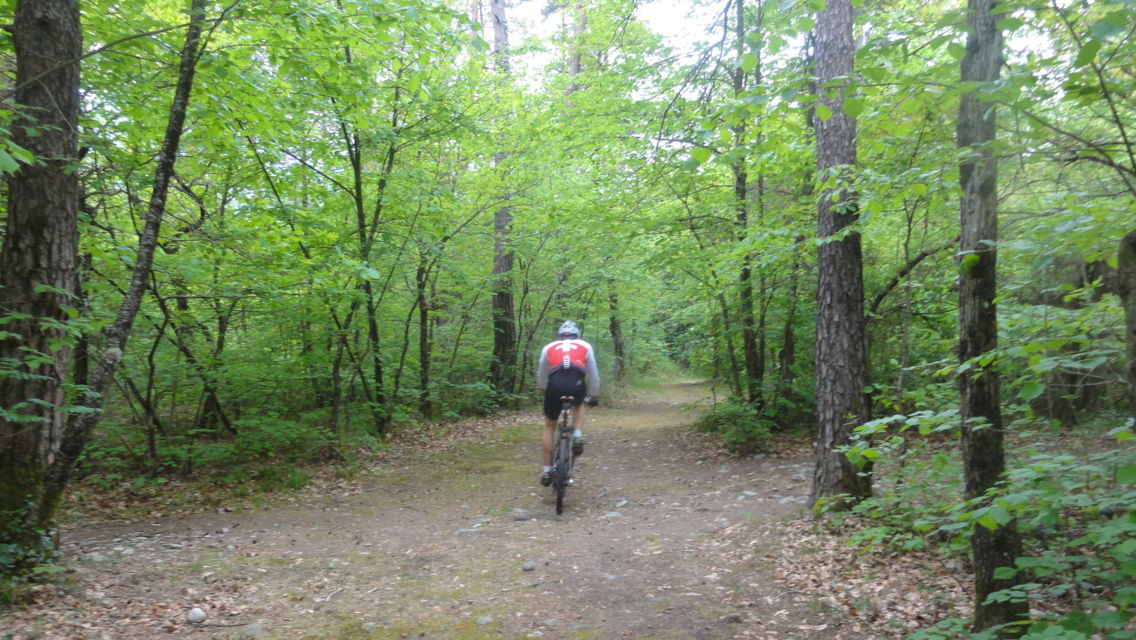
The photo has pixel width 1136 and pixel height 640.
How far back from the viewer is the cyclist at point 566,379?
7.02 metres

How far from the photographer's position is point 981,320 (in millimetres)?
3090

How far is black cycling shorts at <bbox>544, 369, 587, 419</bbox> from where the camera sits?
23.0ft

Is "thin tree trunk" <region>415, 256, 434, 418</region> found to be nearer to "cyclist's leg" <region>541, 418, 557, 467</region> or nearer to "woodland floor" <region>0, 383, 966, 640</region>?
"woodland floor" <region>0, 383, 966, 640</region>

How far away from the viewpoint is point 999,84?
95.1 inches

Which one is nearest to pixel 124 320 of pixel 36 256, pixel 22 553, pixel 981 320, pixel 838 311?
pixel 36 256

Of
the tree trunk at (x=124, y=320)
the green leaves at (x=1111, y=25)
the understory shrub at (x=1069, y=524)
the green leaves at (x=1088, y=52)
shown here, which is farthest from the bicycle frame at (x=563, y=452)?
the green leaves at (x=1111, y=25)

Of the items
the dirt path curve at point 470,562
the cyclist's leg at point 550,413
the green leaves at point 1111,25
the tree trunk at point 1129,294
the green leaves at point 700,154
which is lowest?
the dirt path curve at point 470,562

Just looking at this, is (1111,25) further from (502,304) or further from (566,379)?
(502,304)

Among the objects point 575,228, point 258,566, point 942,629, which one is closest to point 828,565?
point 942,629

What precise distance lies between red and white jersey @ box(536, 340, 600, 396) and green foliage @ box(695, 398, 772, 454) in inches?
106

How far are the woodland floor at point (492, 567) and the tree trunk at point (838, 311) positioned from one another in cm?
59

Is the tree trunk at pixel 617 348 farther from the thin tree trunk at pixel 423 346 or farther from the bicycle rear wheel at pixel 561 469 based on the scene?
the bicycle rear wheel at pixel 561 469

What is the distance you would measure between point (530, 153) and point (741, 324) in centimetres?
554

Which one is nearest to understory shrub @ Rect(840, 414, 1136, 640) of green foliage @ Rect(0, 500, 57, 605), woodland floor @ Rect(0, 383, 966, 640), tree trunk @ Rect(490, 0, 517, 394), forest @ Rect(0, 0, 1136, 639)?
forest @ Rect(0, 0, 1136, 639)
